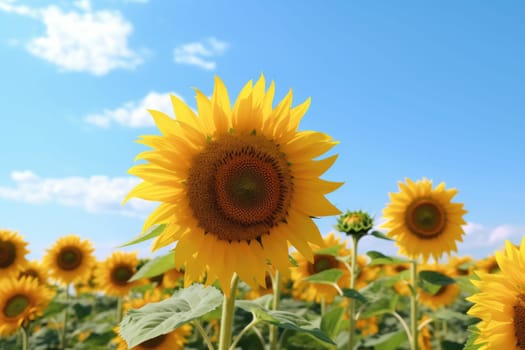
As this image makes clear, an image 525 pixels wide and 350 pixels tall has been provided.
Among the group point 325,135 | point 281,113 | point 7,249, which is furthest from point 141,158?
point 7,249

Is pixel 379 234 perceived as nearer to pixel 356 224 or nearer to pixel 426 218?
pixel 356 224

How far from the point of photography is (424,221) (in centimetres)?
707

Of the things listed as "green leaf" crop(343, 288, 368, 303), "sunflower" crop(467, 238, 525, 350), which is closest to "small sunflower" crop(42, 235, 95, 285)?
"green leaf" crop(343, 288, 368, 303)

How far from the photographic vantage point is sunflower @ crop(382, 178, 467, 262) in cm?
709

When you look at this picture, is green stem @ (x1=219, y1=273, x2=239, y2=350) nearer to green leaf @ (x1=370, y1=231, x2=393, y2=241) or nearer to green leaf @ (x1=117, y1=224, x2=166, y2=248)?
green leaf @ (x1=117, y1=224, x2=166, y2=248)

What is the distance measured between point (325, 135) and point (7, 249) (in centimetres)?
789

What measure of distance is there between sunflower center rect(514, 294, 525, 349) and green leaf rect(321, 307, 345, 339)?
71.0 inches

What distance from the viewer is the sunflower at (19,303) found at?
7207mm

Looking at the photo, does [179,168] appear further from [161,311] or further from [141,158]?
[161,311]

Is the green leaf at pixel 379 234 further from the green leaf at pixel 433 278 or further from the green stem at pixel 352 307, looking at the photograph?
the green leaf at pixel 433 278

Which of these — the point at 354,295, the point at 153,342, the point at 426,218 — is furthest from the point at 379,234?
the point at 153,342

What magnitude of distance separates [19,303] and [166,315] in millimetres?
5473

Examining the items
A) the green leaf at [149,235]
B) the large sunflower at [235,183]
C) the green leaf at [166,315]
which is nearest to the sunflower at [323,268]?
the green leaf at [166,315]

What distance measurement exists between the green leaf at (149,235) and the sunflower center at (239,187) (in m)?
0.22
